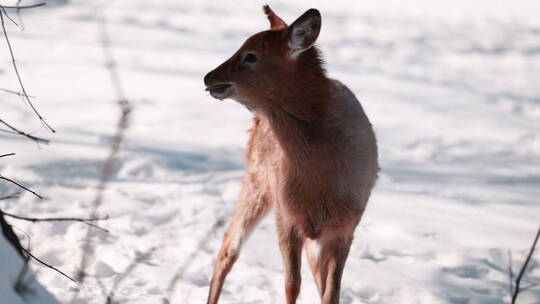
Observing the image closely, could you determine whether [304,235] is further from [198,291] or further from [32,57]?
[32,57]

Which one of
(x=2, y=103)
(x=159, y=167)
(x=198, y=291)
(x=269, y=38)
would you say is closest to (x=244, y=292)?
(x=198, y=291)

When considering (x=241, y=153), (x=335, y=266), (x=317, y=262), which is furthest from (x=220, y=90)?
(x=241, y=153)

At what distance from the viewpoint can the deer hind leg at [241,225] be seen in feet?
13.8

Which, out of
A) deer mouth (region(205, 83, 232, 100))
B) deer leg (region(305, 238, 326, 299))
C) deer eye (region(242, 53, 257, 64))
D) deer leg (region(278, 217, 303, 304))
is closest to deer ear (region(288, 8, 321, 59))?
deer eye (region(242, 53, 257, 64))

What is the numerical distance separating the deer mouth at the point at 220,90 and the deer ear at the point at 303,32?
35cm

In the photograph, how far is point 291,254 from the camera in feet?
12.4

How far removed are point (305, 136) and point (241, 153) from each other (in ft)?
13.9

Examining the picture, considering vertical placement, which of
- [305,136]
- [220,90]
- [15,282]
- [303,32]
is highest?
[303,32]

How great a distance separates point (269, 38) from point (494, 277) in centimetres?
246

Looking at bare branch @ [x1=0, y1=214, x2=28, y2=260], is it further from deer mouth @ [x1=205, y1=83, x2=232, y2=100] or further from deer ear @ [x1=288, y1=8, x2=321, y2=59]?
Result: deer ear @ [x1=288, y1=8, x2=321, y2=59]

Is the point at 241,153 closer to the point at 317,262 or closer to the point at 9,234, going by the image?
the point at 317,262

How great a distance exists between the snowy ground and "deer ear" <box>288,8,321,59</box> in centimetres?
79

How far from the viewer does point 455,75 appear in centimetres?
1201

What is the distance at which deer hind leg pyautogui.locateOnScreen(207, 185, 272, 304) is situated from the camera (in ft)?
13.8
